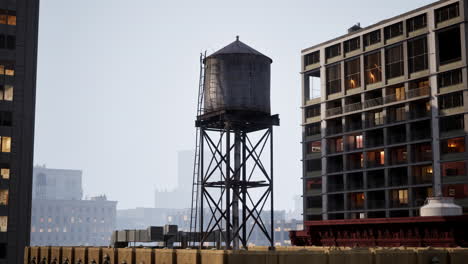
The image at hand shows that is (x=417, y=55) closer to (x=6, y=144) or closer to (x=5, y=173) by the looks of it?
(x=6, y=144)

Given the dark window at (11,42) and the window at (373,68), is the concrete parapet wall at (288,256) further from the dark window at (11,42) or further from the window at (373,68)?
the window at (373,68)

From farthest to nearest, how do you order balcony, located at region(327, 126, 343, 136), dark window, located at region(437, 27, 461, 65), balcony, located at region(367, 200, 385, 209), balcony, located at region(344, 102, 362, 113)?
1. balcony, located at region(327, 126, 343, 136)
2. balcony, located at region(344, 102, 362, 113)
3. balcony, located at region(367, 200, 385, 209)
4. dark window, located at region(437, 27, 461, 65)

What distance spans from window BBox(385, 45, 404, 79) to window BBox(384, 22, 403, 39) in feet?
5.62

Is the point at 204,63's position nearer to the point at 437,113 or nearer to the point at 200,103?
the point at 200,103

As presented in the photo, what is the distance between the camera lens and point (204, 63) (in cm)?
6009

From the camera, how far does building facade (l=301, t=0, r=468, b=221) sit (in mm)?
83062

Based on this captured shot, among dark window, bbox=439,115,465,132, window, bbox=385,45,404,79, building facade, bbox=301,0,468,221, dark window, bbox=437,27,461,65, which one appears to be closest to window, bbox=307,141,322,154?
building facade, bbox=301,0,468,221

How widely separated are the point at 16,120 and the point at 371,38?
4981cm

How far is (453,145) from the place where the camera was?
82.6 meters

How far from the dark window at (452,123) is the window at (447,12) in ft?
41.1

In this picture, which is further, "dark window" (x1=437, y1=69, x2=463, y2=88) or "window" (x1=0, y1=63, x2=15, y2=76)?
"window" (x1=0, y1=63, x2=15, y2=76)

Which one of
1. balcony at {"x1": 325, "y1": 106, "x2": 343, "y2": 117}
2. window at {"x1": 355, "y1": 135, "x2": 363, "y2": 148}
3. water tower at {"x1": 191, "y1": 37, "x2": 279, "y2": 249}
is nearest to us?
water tower at {"x1": 191, "y1": 37, "x2": 279, "y2": 249}

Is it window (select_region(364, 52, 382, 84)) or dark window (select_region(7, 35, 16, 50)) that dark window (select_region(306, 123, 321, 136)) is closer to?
window (select_region(364, 52, 382, 84))

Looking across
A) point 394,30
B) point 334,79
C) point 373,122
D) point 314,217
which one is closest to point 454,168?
point 373,122
